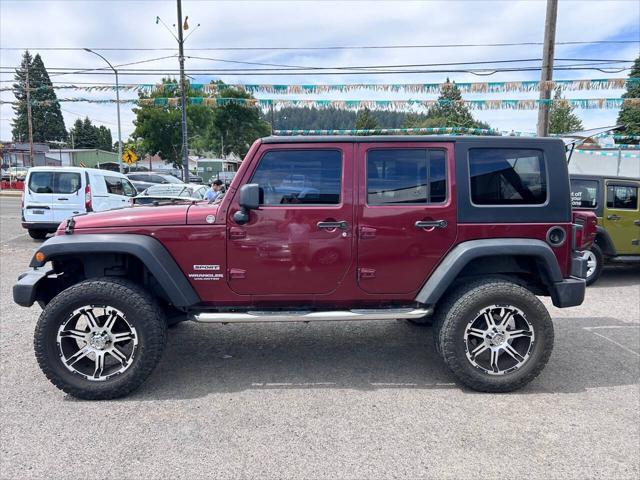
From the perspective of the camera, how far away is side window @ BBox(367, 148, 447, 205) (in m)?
3.71

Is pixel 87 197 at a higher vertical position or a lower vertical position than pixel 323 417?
higher

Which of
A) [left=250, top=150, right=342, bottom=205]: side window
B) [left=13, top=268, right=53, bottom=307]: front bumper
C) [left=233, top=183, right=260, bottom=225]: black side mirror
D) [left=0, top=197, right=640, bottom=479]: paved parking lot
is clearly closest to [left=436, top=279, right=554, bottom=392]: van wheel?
[left=0, top=197, right=640, bottom=479]: paved parking lot

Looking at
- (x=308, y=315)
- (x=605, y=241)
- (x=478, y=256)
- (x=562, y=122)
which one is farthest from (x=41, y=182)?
(x=562, y=122)

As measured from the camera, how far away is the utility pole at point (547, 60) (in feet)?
38.6

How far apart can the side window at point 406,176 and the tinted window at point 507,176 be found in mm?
289

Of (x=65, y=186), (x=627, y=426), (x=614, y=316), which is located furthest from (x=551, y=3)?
(x=65, y=186)

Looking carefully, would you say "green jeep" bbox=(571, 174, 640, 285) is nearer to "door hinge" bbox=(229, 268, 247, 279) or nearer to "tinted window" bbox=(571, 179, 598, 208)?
"tinted window" bbox=(571, 179, 598, 208)

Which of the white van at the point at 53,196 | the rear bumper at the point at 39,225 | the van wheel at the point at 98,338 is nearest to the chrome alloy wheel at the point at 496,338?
the van wheel at the point at 98,338

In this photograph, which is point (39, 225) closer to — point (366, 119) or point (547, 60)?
point (547, 60)

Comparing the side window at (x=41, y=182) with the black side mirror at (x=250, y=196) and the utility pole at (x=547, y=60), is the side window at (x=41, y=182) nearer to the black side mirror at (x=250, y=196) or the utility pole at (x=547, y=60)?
the black side mirror at (x=250, y=196)

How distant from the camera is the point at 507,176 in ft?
12.4

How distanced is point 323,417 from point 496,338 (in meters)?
1.52

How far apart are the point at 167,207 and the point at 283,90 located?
10.8 m

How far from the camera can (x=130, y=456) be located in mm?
2801
